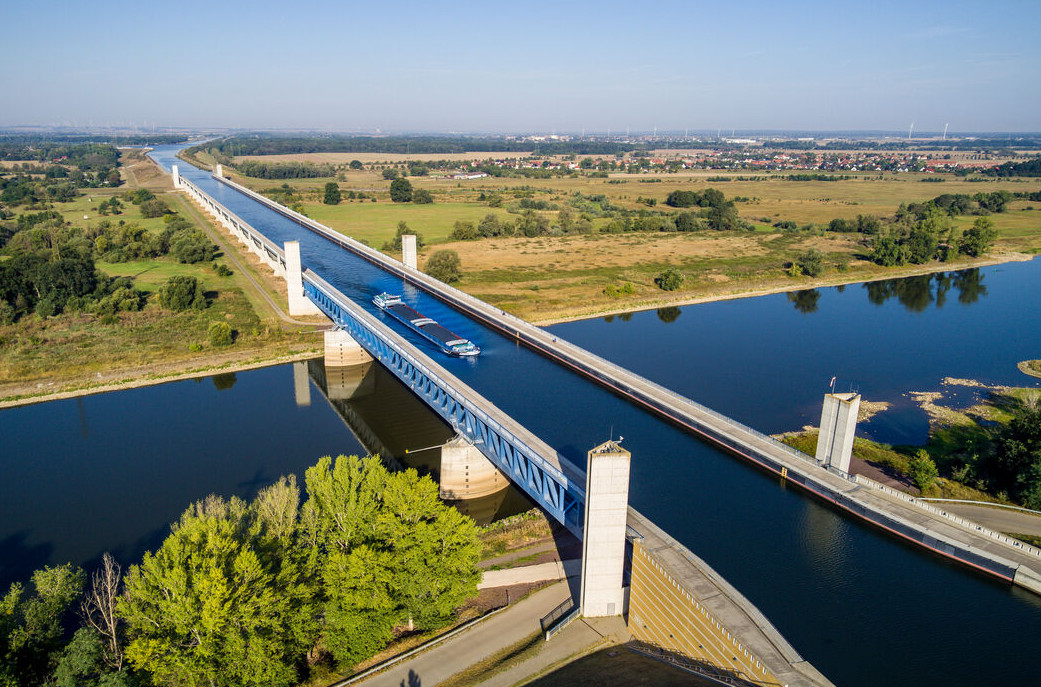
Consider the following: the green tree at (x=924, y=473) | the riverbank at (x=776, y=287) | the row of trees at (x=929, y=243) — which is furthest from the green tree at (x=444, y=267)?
the row of trees at (x=929, y=243)

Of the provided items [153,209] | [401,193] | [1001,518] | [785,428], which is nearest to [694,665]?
[1001,518]

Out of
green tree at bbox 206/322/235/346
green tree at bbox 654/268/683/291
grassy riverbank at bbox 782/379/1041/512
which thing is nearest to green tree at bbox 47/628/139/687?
grassy riverbank at bbox 782/379/1041/512

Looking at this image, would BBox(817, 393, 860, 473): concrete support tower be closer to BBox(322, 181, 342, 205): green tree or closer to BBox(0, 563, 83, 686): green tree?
BBox(0, 563, 83, 686): green tree

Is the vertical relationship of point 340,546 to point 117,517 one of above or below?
above

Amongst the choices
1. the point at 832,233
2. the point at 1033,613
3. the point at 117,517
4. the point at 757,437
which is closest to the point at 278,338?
the point at 117,517

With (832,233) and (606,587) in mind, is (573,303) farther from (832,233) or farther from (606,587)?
(832,233)

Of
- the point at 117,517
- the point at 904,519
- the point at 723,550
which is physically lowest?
the point at 117,517

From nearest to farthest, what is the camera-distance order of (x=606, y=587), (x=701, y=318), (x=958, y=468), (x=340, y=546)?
(x=606, y=587) → (x=340, y=546) → (x=958, y=468) → (x=701, y=318)

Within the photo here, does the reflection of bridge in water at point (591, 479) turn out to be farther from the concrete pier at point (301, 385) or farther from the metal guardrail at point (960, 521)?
the metal guardrail at point (960, 521)
